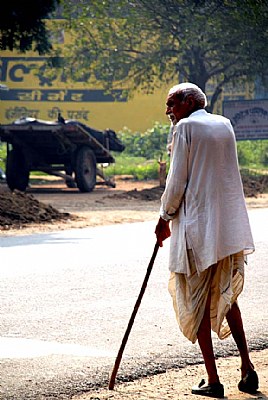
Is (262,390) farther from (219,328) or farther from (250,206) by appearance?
(250,206)

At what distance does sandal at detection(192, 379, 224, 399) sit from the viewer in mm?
6105

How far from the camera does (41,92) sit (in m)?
53.4

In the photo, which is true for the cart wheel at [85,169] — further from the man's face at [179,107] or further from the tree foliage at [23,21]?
the man's face at [179,107]

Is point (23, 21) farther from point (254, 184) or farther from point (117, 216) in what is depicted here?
point (254, 184)

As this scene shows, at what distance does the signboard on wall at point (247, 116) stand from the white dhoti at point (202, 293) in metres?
28.5

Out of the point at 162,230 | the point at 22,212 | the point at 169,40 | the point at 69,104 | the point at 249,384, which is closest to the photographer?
the point at 249,384

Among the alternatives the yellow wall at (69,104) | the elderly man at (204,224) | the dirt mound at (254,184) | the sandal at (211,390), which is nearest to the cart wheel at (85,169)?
the dirt mound at (254,184)

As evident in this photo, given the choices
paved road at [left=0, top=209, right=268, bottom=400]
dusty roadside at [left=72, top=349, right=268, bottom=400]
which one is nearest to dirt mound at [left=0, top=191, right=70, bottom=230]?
paved road at [left=0, top=209, right=268, bottom=400]

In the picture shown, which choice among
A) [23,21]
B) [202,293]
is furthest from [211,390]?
[23,21]

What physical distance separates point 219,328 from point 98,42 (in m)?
Answer: 30.8

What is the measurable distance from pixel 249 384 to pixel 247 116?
28657mm

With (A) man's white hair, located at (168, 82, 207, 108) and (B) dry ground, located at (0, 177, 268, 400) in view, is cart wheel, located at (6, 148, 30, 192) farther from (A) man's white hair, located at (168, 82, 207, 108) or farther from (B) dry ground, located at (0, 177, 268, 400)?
(A) man's white hair, located at (168, 82, 207, 108)

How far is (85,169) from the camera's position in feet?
94.0

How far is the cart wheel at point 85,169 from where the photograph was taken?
2828 cm
